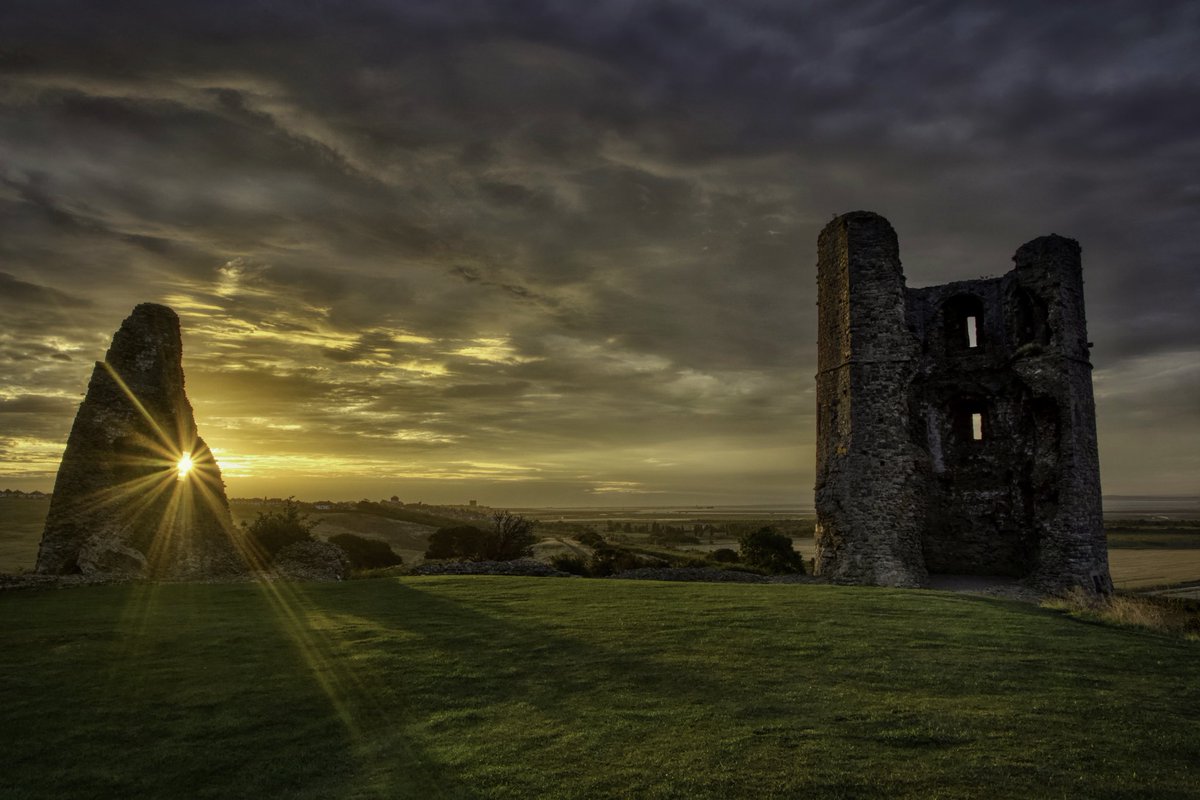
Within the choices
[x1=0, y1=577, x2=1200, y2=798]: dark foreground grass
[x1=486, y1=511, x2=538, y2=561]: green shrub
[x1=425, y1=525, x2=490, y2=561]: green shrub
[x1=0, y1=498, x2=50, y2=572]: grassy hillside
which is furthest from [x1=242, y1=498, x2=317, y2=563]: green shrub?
[x1=0, y1=577, x2=1200, y2=798]: dark foreground grass

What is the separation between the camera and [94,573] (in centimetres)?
1730

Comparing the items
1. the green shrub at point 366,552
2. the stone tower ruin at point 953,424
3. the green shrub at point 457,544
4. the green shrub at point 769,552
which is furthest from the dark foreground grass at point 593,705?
the green shrub at point 457,544

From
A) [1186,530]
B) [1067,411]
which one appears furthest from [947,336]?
[1186,530]

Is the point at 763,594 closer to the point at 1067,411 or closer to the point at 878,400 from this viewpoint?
the point at 878,400

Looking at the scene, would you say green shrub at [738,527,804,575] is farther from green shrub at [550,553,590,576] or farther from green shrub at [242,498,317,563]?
green shrub at [242,498,317,563]

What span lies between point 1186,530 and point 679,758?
109m

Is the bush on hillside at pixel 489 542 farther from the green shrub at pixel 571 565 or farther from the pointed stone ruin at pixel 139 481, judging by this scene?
the pointed stone ruin at pixel 139 481

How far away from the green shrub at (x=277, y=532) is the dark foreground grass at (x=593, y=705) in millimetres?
13420

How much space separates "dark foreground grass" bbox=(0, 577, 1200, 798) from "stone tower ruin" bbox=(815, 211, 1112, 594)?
872 centimetres

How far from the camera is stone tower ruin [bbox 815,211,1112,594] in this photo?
20266 millimetres

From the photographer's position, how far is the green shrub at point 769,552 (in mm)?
31234

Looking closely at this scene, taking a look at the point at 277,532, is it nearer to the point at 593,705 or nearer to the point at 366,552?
the point at 366,552

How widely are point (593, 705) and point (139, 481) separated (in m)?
18.6

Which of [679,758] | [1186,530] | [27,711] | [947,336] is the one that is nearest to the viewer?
[679,758]
